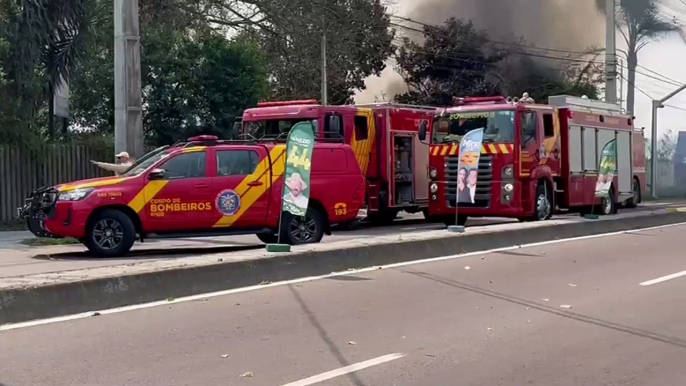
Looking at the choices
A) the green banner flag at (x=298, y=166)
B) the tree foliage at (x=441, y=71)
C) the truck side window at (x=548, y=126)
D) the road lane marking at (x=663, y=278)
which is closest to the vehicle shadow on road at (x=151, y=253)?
the green banner flag at (x=298, y=166)

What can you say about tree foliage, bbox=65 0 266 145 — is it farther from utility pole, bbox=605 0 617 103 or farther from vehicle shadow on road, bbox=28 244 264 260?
vehicle shadow on road, bbox=28 244 264 260

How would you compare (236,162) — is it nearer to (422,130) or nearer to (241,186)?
(241,186)

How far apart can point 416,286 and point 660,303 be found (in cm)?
276

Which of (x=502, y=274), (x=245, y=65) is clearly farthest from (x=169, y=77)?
(x=502, y=274)

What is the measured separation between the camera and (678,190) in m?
55.8

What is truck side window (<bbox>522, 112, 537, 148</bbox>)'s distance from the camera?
753 inches

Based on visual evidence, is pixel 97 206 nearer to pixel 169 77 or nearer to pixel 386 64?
pixel 169 77

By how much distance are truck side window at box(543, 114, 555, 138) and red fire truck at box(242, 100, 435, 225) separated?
2.55 m

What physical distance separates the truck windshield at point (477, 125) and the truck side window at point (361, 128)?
1545 mm

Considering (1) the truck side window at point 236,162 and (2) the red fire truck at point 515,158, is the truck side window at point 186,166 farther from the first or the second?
(2) the red fire truck at point 515,158

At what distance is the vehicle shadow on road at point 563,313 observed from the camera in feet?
25.8

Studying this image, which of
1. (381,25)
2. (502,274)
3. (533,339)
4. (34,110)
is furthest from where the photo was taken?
(381,25)

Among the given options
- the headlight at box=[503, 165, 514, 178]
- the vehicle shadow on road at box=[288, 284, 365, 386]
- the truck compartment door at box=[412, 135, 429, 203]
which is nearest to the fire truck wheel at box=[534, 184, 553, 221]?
the headlight at box=[503, 165, 514, 178]

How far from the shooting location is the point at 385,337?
A: 305 inches
